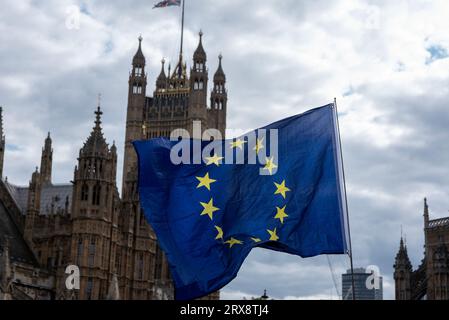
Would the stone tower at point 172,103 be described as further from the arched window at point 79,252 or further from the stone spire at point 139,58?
the arched window at point 79,252

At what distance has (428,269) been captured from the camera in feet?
262

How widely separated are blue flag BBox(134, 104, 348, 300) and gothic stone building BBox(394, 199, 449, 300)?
61.5 m

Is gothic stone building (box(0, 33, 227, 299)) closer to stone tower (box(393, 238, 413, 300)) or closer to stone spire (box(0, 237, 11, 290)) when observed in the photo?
stone spire (box(0, 237, 11, 290))

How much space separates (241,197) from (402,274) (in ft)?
225

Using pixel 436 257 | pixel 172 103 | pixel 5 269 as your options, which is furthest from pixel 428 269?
pixel 172 103

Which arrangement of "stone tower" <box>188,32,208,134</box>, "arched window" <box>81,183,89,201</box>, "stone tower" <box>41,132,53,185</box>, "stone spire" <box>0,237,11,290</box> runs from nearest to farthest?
"stone spire" <box>0,237,11,290</box> < "arched window" <box>81,183,89,201</box> < "stone tower" <box>41,132,53,185</box> < "stone tower" <box>188,32,208,134</box>

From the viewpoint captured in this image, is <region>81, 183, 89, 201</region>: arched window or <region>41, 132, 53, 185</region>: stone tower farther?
<region>41, 132, 53, 185</region>: stone tower

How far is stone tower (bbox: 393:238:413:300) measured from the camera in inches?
3268

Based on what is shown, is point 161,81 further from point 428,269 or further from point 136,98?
point 428,269

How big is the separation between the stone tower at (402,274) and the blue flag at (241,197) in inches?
2662

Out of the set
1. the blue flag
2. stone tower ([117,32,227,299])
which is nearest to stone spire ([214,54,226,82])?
stone tower ([117,32,227,299])
